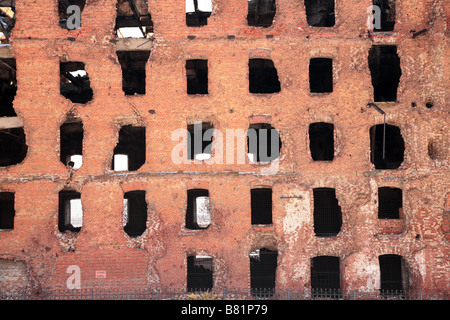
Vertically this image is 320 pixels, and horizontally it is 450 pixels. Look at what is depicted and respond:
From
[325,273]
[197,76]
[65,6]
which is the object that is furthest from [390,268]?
[65,6]

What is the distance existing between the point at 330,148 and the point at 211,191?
6.98 metres

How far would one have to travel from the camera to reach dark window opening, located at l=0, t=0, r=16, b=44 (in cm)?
1334

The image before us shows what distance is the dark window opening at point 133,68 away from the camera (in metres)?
14.2

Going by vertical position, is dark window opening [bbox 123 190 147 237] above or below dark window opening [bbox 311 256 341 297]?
above

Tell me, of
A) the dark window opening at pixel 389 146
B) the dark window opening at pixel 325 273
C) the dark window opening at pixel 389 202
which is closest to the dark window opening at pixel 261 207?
the dark window opening at pixel 325 273

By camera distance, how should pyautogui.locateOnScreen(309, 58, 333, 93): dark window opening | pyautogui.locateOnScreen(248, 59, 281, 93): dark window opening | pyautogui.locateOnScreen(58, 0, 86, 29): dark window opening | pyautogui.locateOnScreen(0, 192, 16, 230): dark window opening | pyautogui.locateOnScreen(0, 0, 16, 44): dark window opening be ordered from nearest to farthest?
1. pyautogui.locateOnScreen(0, 0, 16, 44): dark window opening
2. pyautogui.locateOnScreen(58, 0, 86, 29): dark window opening
3. pyautogui.locateOnScreen(309, 58, 333, 93): dark window opening
4. pyautogui.locateOnScreen(248, 59, 281, 93): dark window opening
5. pyautogui.locateOnScreen(0, 192, 16, 230): dark window opening

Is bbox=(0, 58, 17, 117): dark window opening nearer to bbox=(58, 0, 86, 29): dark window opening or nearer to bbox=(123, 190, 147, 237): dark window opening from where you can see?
bbox=(58, 0, 86, 29): dark window opening

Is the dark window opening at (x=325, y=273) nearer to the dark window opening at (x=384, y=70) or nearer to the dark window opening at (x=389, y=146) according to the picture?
the dark window opening at (x=389, y=146)

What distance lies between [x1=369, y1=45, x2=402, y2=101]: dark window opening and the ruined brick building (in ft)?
4.51

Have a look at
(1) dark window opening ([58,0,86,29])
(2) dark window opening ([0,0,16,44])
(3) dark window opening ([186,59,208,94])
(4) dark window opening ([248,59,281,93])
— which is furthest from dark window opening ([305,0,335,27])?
(2) dark window opening ([0,0,16,44])

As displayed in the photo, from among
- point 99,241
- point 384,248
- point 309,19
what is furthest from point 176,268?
point 309,19

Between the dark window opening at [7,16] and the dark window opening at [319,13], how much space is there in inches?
448

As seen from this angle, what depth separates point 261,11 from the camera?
15.1m

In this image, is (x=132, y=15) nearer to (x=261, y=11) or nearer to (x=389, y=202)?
(x=261, y=11)
